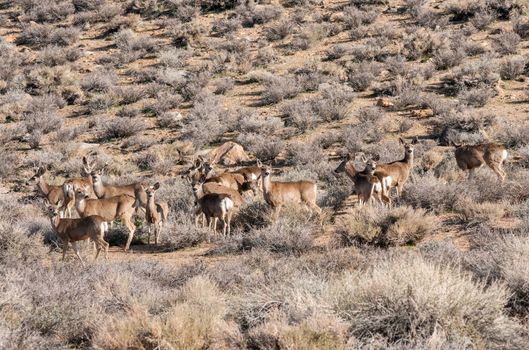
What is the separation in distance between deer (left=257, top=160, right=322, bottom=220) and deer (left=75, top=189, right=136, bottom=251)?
10.8 feet

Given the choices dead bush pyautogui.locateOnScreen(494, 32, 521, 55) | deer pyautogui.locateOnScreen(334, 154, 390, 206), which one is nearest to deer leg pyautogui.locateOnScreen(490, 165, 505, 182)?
deer pyautogui.locateOnScreen(334, 154, 390, 206)

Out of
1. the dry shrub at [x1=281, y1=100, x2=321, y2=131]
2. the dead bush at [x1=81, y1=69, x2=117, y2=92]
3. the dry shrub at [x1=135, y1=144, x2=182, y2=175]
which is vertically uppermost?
the dead bush at [x1=81, y1=69, x2=117, y2=92]

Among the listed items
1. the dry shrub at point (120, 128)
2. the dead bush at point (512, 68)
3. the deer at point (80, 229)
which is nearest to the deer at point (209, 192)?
the deer at point (80, 229)

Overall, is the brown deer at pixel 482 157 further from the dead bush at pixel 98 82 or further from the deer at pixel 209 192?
the dead bush at pixel 98 82

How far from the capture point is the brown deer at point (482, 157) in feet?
55.6

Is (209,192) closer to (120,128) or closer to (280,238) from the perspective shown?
(280,238)

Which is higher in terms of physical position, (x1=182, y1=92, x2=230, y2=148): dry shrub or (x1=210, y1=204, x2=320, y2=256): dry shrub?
(x1=210, y1=204, x2=320, y2=256): dry shrub

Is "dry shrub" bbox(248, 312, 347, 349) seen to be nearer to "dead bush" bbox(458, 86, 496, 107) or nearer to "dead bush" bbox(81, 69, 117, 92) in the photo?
"dead bush" bbox(458, 86, 496, 107)

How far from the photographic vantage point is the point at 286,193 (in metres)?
14.8

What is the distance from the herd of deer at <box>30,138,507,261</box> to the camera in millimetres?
12727

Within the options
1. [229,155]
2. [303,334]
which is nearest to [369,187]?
[229,155]

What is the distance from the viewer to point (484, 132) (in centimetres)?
2158

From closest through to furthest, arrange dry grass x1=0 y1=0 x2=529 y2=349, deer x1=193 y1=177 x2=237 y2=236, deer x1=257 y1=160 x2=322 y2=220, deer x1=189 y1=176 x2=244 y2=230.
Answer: dry grass x1=0 y1=0 x2=529 y2=349 < deer x1=193 y1=177 x2=237 y2=236 < deer x1=257 y1=160 x2=322 y2=220 < deer x1=189 y1=176 x2=244 y2=230

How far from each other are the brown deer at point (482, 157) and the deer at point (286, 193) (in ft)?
17.0
